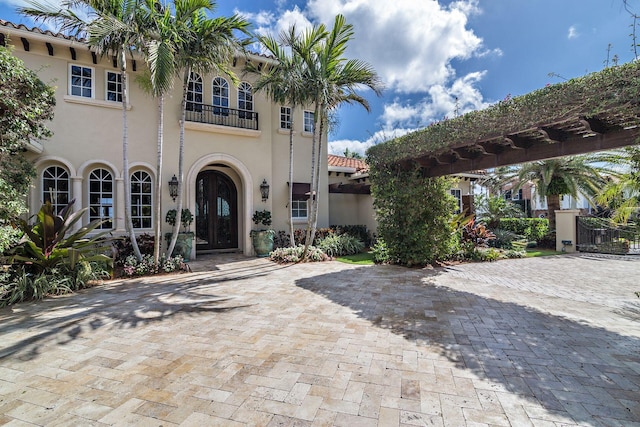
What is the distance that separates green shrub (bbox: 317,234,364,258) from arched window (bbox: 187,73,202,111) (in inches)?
288

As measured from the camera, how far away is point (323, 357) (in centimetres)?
364

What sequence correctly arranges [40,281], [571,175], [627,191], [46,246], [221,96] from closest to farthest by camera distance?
[627,191] → [40,281] → [46,246] → [221,96] → [571,175]

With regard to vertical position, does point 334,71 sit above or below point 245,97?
below

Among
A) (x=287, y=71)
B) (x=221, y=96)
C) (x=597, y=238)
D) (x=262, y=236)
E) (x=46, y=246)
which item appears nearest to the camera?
(x=46, y=246)

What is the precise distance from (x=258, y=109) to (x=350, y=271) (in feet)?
26.6

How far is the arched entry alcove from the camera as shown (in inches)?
479

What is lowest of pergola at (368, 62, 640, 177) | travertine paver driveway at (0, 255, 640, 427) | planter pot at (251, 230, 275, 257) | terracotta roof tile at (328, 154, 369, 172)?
travertine paver driveway at (0, 255, 640, 427)

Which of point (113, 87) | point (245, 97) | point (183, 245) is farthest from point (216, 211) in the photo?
point (113, 87)

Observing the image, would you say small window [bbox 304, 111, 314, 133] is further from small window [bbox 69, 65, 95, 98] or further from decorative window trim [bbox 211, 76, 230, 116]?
small window [bbox 69, 65, 95, 98]

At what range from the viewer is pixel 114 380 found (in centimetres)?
313

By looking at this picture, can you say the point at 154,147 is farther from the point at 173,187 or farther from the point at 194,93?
the point at 194,93

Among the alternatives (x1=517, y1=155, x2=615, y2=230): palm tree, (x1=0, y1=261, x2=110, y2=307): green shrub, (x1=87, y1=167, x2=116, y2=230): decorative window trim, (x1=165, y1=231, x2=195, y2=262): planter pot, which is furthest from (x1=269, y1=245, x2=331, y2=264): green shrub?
(x1=517, y1=155, x2=615, y2=230): palm tree

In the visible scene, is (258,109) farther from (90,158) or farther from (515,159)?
(515,159)

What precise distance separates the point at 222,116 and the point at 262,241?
5.36 m
